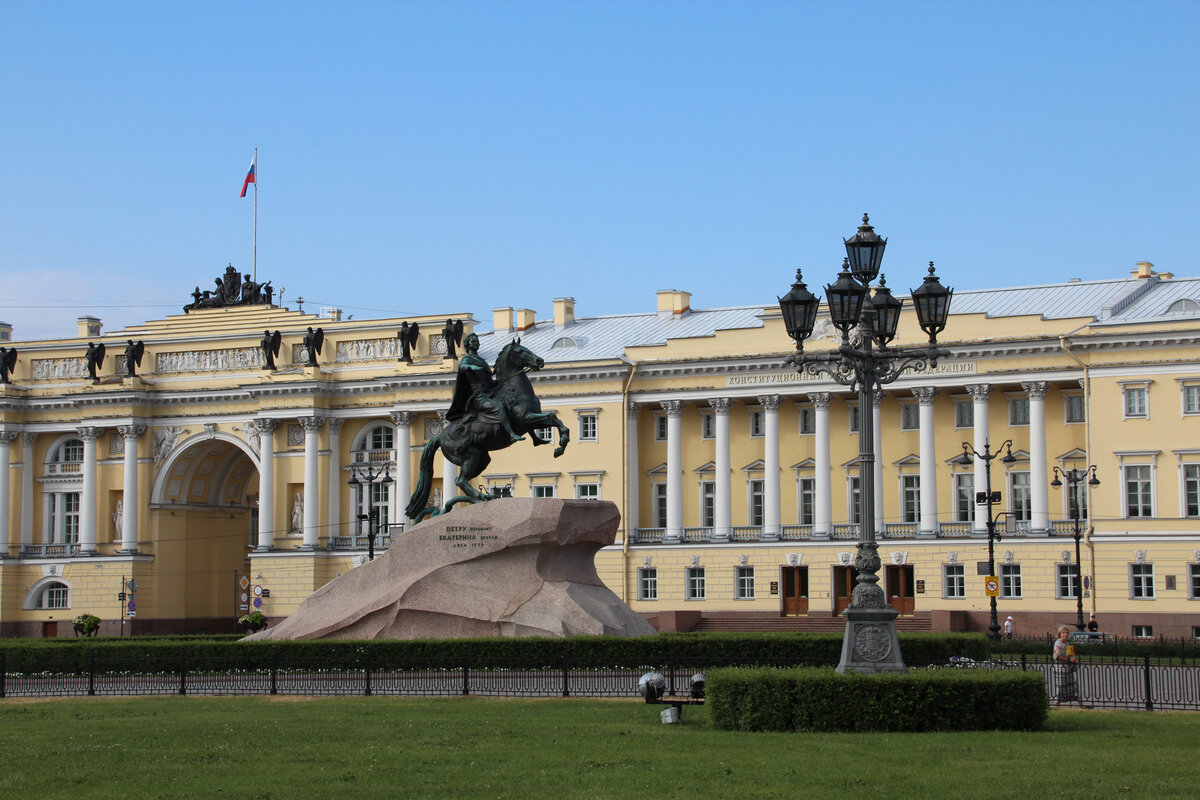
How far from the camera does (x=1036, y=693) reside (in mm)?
22562

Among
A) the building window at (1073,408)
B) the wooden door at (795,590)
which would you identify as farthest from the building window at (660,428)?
the building window at (1073,408)

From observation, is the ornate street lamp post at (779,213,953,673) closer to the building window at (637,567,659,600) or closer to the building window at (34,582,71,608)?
the building window at (637,567,659,600)

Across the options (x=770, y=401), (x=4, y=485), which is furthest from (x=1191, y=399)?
(x=4, y=485)

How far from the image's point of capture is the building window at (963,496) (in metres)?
71.4

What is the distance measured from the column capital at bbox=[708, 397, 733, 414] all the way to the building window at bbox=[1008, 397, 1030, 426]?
12.1 m

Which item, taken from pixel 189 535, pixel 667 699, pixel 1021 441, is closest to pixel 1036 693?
pixel 667 699

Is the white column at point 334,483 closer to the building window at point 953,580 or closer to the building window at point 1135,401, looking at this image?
the building window at point 953,580

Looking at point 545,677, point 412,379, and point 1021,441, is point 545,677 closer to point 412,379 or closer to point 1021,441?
point 1021,441

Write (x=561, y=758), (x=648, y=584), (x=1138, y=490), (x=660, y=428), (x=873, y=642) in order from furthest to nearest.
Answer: (x=660, y=428)
(x=648, y=584)
(x=1138, y=490)
(x=873, y=642)
(x=561, y=758)

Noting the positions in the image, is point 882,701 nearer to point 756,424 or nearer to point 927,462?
point 927,462

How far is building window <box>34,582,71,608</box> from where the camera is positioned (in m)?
86.7

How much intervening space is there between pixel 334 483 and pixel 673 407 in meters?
18.7

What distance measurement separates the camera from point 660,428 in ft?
259

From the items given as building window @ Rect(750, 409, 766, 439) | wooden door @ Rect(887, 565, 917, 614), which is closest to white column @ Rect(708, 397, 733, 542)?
building window @ Rect(750, 409, 766, 439)
